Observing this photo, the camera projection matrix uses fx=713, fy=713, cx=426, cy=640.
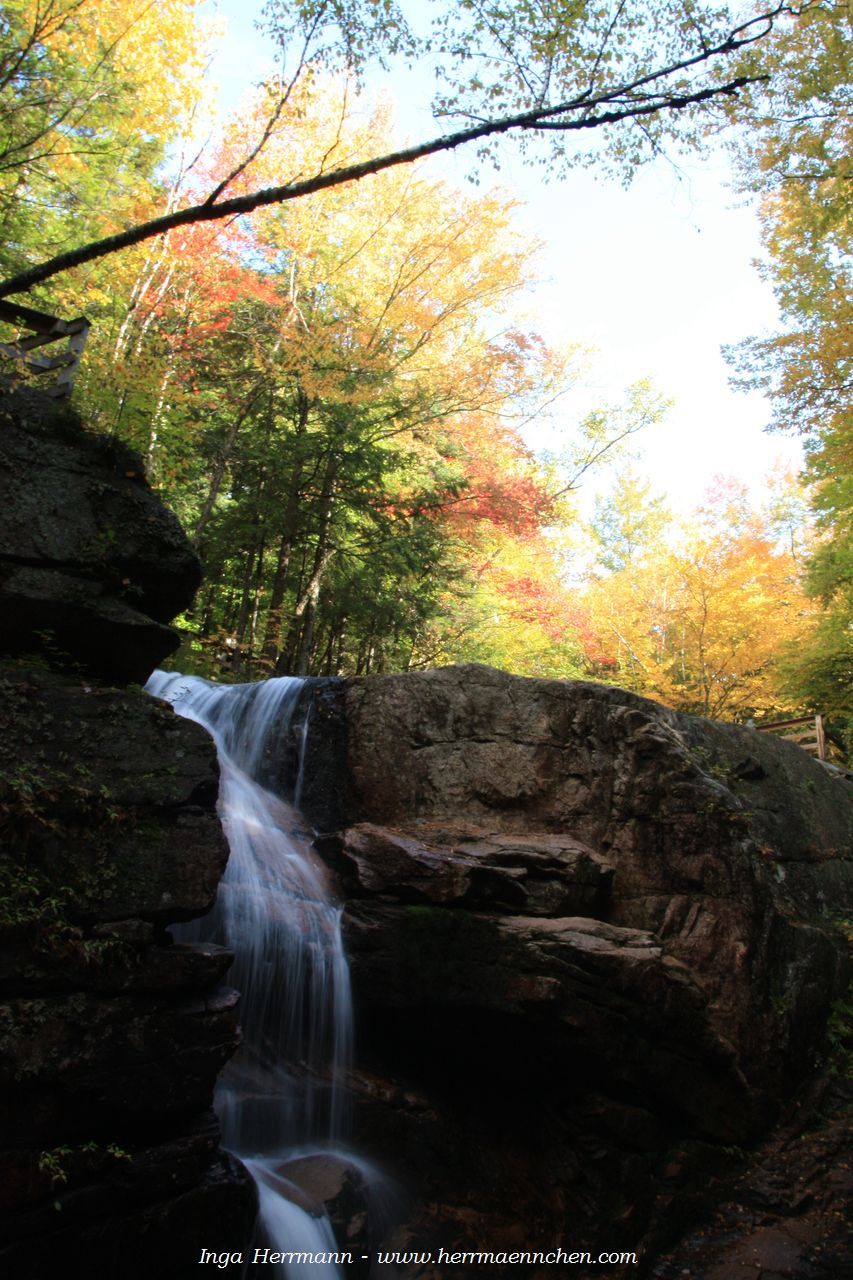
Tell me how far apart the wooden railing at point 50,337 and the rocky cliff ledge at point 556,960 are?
431 cm

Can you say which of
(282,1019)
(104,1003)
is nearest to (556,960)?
(282,1019)

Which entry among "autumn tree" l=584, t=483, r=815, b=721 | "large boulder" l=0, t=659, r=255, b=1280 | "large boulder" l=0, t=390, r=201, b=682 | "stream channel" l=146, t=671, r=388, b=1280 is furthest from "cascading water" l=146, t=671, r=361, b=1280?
"autumn tree" l=584, t=483, r=815, b=721

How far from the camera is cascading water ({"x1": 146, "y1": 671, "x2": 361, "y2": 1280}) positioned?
486cm

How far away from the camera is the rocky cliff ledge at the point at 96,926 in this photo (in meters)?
3.80

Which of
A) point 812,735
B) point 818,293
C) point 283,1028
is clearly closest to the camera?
point 283,1028

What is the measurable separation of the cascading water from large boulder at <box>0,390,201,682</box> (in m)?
2.10

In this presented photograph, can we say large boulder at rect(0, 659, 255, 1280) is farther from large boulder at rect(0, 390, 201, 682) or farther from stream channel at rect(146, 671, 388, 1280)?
stream channel at rect(146, 671, 388, 1280)

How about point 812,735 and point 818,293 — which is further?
point 812,735

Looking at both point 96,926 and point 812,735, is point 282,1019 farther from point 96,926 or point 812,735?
point 812,735

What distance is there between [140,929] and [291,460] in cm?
1042

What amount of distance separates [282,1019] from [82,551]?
4.08 m

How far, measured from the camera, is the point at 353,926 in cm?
617

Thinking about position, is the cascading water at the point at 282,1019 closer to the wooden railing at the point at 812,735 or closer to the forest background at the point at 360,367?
the forest background at the point at 360,367

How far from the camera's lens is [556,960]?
5871mm
